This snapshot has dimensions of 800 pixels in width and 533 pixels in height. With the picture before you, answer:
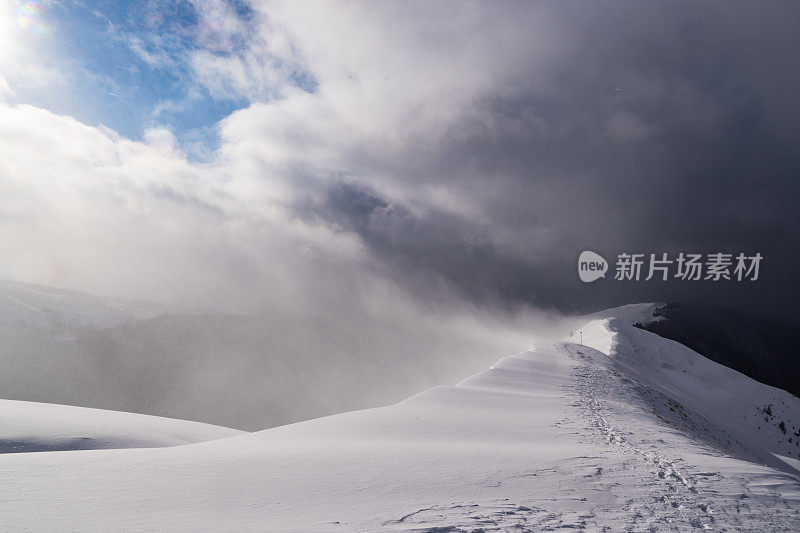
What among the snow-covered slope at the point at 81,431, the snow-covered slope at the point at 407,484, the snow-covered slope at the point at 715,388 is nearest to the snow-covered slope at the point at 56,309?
the snow-covered slope at the point at 81,431

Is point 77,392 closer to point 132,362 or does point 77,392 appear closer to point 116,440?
point 132,362

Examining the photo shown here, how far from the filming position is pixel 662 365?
48344 millimetres

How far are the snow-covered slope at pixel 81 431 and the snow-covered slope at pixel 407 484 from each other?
4.42 meters

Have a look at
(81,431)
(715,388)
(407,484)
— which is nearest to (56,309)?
(81,431)

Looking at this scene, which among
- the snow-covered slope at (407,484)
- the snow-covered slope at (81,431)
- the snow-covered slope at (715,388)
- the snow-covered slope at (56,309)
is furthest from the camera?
the snow-covered slope at (56,309)

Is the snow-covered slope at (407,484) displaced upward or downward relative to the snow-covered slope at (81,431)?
upward

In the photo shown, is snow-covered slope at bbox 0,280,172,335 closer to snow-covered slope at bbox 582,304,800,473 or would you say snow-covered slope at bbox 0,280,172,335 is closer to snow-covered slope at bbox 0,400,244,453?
snow-covered slope at bbox 0,400,244,453

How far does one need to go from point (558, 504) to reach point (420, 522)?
225 cm

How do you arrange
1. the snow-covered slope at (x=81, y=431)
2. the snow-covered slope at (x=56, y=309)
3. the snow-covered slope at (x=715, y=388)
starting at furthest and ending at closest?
the snow-covered slope at (x=56, y=309) → the snow-covered slope at (x=715, y=388) → the snow-covered slope at (x=81, y=431)

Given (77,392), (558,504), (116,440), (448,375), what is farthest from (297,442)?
(77,392)

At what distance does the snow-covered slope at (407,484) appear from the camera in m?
4.96

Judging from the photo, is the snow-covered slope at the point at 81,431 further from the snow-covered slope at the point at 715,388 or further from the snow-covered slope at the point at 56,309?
the snow-covered slope at the point at 56,309

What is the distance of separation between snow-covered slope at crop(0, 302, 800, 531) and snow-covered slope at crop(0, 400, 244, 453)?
14.5 ft

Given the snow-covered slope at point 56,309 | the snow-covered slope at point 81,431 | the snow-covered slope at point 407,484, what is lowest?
the snow-covered slope at point 56,309
